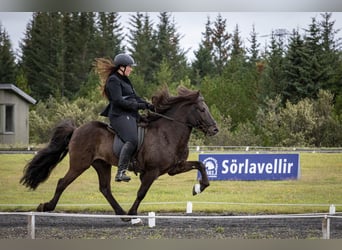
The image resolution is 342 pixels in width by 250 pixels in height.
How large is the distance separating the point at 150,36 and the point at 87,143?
1386 mm

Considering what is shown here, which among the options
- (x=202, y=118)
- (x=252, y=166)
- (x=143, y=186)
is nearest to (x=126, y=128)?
(x=143, y=186)

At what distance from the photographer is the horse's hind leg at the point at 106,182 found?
8.49 meters

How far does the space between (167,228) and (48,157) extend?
132 centimetres

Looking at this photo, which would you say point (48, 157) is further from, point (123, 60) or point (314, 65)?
point (314, 65)

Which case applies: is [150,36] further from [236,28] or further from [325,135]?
[325,135]

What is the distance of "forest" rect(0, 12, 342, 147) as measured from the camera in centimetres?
883

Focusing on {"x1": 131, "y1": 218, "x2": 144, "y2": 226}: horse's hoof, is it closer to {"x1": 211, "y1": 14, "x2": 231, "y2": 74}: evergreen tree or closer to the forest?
the forest

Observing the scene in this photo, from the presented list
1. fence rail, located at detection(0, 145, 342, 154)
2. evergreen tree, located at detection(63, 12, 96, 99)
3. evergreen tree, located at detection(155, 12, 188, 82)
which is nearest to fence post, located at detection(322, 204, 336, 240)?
fence rail, located at detection(0, 145, 342, 154)

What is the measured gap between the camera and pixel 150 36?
29.7ft

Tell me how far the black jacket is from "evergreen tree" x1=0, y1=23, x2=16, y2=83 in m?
1.17

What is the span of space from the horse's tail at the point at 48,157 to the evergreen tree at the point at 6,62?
84 centimetres

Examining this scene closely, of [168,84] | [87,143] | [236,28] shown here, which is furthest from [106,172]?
[236,28]

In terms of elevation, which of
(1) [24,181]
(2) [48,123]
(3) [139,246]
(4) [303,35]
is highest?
(4) [303,35]

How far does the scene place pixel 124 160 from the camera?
26.9 feet
